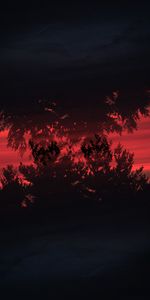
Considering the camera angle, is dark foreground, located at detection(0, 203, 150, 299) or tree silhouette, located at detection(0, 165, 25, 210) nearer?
dark foreground, located at detection(0, 203, 150, 299)

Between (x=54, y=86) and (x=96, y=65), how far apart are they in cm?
231

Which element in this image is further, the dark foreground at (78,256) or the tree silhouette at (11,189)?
the tree silhouette at (11,189)

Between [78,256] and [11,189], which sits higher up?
[11,189]

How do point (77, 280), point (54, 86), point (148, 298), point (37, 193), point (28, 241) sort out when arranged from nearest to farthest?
1. point (148, 298)
2. point (77, 280)
3. point (28, 241)
4. point (37, 193)
5. point (54, 86)

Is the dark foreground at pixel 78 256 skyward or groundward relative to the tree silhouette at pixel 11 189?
groundward

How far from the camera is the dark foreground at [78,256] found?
2269 centimetres

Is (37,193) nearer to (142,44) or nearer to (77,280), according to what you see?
(142,44)

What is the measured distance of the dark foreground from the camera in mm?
22688

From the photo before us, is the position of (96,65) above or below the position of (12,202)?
above

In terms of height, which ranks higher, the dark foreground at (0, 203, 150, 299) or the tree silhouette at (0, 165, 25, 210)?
the tree silhouette at (0, 165, 25, 210)

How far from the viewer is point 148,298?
20.0 meters

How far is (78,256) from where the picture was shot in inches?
1233

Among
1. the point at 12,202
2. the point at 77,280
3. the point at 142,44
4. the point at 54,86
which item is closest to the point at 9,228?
the point at 12,202

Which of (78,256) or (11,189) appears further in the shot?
(11,189)
